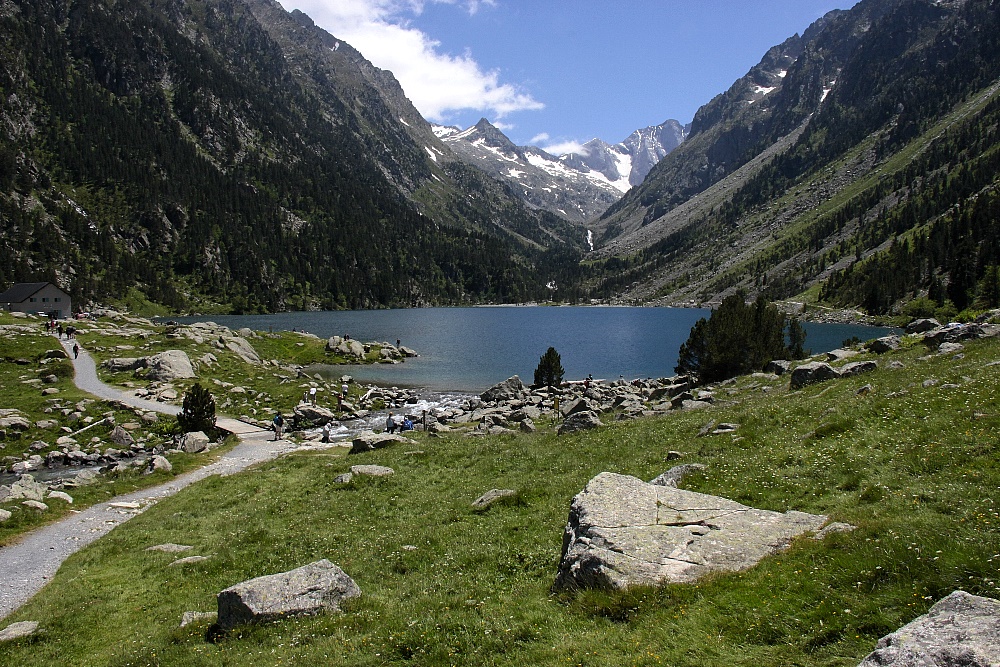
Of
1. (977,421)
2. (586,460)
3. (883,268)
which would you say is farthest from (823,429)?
(883,268)

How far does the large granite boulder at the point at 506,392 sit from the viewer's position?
196 ft

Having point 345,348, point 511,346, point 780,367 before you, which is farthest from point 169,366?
point 511,346

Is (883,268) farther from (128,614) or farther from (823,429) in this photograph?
(128,614)

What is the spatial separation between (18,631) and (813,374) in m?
36.3

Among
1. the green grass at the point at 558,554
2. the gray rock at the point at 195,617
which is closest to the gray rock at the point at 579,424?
the green grass at the point at 558,554

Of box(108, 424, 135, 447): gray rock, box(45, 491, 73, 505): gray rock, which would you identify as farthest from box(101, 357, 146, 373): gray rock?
box(45, 491, 73, 505): gray rock

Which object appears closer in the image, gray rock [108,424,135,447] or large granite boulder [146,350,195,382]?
gray rock [108,424,135,447]

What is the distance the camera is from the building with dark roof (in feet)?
306

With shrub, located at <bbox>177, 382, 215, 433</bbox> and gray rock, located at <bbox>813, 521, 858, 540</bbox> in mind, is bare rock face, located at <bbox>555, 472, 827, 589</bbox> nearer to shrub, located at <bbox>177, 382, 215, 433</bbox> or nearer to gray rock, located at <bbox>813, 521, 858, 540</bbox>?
gray rock, located at <bbox>813, 521, 858, 540</bbox>

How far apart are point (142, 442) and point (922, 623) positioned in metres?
45.8

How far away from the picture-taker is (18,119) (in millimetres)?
195000

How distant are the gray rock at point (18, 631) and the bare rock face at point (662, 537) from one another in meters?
13.1

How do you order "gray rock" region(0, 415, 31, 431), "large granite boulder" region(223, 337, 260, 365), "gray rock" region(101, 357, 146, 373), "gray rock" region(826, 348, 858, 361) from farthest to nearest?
"large granite boulder" region(223, 337, 260, 365) < "gray rock" region(101, 357, 146, 373) < "gray rock" region(826, 348, 858, 361) < "gray rock" region(0, 415, 31, 431)

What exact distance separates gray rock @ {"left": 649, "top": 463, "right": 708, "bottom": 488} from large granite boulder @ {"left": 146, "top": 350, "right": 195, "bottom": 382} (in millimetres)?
52151
